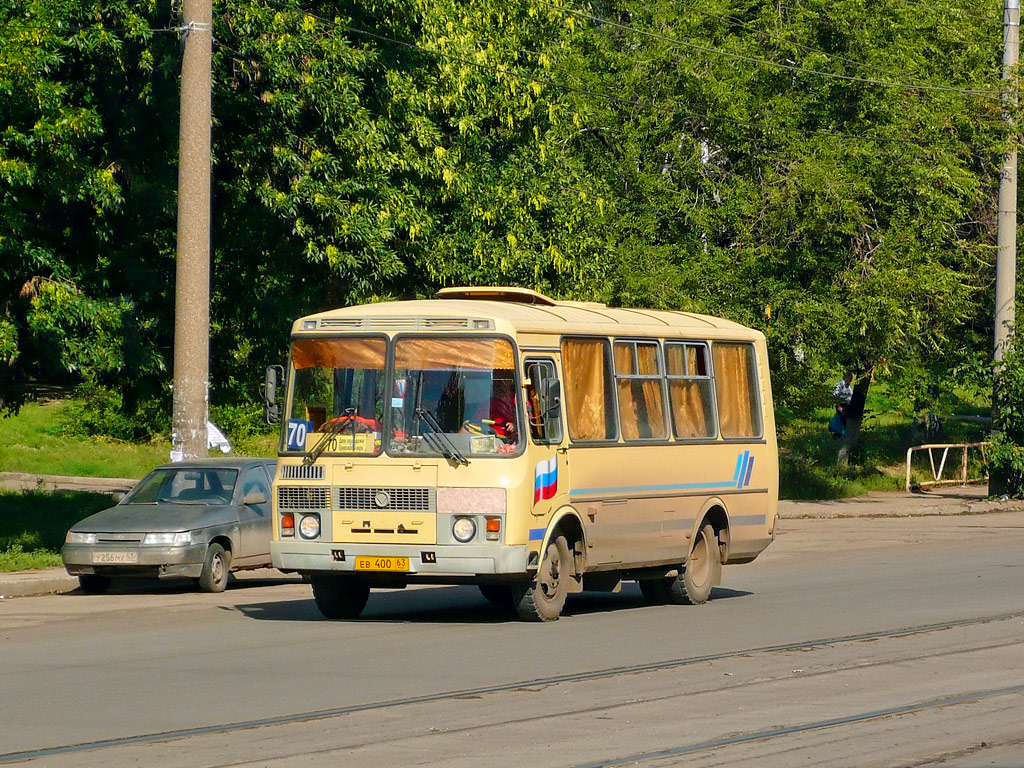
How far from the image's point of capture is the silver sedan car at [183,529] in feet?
59.4

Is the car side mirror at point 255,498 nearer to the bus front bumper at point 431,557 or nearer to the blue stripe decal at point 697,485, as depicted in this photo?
the bus front bumper at point 431,557

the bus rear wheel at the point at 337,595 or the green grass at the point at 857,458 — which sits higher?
the bus rear wheel at the point at 337,595

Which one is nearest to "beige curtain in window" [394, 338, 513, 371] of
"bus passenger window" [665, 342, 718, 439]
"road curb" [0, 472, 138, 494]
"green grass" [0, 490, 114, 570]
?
"bus passenger window" [665, 342, 718, 439]

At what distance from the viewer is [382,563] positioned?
14320mm

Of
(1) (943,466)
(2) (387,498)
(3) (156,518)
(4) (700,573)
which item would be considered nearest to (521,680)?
(2) (387,498)

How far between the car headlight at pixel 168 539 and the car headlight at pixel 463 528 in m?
5.10

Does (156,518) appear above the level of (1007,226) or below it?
below

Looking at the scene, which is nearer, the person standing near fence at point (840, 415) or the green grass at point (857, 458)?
the green grass at point (857, 458)

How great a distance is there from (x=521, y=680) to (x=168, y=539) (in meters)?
8.13

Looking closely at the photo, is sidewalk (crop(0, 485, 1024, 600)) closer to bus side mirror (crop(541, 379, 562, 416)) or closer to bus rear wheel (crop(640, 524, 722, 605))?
bus rear wheel (crop(640, 524, 722, 605))

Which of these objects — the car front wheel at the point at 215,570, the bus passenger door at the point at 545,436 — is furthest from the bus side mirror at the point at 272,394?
the car front wheel at the point at 215,570

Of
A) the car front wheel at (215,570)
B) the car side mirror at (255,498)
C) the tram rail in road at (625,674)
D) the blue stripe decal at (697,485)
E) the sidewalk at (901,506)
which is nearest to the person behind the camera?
the tram rail in road at (625,674)

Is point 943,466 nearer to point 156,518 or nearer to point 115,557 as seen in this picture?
point 156,518

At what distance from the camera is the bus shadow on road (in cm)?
1552
